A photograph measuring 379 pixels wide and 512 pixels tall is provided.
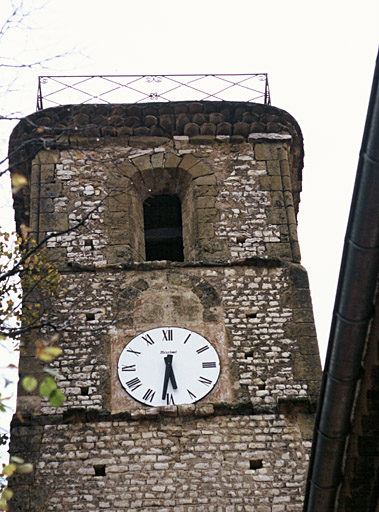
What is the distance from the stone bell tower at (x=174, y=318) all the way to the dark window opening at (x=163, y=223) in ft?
0.07

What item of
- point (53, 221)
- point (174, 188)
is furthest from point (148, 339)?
point (174, 188)

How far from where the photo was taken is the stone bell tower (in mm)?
10445

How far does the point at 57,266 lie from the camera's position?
12266 mm

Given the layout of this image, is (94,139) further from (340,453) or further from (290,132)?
(340,453)

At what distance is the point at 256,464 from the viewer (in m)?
10.5

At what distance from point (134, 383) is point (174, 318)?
3.13ft

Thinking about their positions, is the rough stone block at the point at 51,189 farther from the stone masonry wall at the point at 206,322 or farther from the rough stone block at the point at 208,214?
the rough stone block at the point at 208,214

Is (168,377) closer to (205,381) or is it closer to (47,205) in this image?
(205,381)

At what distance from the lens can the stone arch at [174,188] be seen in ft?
42.3

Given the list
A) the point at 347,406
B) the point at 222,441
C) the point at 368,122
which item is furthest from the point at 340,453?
the point at 222,441

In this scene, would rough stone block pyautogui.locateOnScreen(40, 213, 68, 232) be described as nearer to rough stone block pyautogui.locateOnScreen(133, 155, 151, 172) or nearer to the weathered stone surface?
rough stone block pyautogui.locateOnScreen(133, 155, 151, 172)

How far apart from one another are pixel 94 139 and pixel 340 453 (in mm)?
7792

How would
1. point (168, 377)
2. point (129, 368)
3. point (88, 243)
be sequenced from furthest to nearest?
point (88, 243) → point (129, 368) → point (168, 377)

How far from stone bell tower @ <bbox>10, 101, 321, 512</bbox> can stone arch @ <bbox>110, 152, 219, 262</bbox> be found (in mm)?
24
